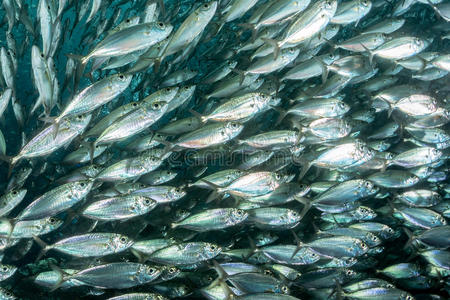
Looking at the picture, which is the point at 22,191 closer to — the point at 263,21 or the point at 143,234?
the point at 143,234

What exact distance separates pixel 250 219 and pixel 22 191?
265 centimetres

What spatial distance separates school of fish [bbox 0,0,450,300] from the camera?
3.42 metres

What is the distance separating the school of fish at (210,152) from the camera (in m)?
3.42

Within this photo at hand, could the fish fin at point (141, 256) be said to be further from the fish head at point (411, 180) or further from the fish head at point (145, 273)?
the fish head at point (411, 180)

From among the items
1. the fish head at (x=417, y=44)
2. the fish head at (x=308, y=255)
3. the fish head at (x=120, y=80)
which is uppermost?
the fish head at (x=120, y=80)

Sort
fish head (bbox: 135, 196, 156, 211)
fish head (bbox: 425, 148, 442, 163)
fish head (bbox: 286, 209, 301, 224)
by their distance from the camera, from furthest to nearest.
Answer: fish head (bbox: 425, 148, 442, 163) → fish head (bbox: 286, 209, 301, 224) → fish head (bbox: 135, 196, 156, 211)

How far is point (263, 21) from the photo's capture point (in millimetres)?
3605

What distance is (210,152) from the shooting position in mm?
4629

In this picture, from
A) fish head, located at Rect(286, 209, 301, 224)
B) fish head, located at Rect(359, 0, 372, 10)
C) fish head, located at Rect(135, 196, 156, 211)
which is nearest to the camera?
fish head, located at Rect(135, 196, 156, 211)

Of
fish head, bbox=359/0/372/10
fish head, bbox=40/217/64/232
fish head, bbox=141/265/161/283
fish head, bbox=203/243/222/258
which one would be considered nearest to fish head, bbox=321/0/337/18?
fish head, bbox=359/0/372/10

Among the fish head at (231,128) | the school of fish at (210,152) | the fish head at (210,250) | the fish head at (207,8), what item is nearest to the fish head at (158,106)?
the school of fish at (210,152)

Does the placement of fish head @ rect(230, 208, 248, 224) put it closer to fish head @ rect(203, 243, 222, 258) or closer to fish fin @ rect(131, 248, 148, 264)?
fish head @ rect(203, 243, 222, 258)

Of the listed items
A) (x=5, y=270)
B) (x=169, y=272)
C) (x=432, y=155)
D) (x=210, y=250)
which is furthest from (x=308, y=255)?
(x=5, y=270)

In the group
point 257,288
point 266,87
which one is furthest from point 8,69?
point 257,288
